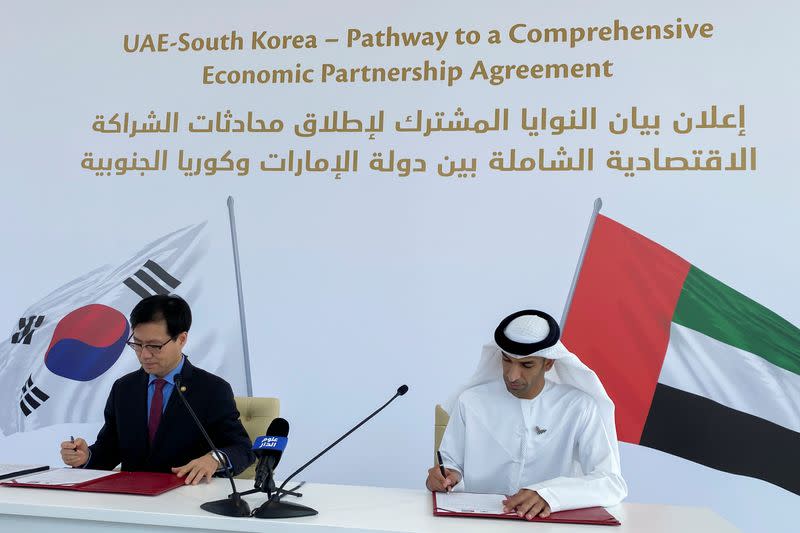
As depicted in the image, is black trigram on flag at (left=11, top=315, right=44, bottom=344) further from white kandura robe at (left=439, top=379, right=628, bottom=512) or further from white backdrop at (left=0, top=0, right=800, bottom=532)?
white kandura robe at (left=439, top=379, right=628, bottom=512)

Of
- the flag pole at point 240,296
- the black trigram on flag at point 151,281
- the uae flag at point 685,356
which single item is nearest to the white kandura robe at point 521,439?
the uae flag at point 685,356

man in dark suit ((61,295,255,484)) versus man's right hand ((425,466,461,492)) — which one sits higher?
man in dark suit ((61,295,255,484))

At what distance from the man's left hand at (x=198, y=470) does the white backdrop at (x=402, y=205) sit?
1.41 meters

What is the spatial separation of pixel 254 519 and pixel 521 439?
3.43 feet

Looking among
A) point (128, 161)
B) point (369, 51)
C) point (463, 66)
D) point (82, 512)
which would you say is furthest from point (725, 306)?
point (128, 161)

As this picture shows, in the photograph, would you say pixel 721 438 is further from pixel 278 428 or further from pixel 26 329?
pixel 26 329

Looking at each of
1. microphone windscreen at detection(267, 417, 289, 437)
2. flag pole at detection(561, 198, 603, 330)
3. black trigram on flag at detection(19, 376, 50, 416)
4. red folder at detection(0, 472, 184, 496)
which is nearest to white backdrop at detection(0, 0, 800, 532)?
flag pole at detection(561, 198, 603, 330)

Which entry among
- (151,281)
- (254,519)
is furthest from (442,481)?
(151,281)

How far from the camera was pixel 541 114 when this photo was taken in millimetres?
3721

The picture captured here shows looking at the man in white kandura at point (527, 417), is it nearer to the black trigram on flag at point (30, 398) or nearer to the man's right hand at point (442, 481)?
the man's right hand at point (442, 481)

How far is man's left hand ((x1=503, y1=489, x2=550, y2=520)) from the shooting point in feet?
6.24

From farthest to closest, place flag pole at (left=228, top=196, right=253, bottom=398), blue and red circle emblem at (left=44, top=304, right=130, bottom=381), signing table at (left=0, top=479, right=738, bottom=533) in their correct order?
blue and red circle emblem at (left=44, top=304, right=130, bottom=381) < flag pole at (left=228, top=196, right=253, bottom=398) < signing table at (left=0, top=479, right=738, bottom=533)

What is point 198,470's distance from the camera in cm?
225

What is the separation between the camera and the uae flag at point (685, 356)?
3.33 metres
